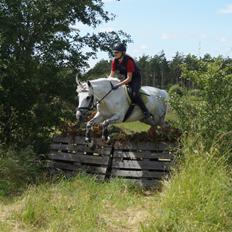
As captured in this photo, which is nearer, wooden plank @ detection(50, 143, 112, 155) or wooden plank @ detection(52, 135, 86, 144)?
wooden plank @ detection(50, 143, 112, 155)

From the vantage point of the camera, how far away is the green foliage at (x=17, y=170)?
894 cm

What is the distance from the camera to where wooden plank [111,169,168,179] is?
8.83m

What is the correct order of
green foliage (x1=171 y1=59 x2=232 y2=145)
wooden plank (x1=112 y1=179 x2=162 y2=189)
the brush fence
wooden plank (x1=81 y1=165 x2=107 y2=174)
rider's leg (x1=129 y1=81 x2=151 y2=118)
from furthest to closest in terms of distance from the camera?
rider's leg (x1=129 y1=81 x2=151 y2=118) < wooden plank (x1=81 y1=165 x2=107 y2=174) < the brush fence < wooden plank (x1=112 y1=179 x2=162 y2=189) < green foliage (x1=171 y1=59 x2=232 y2=145)

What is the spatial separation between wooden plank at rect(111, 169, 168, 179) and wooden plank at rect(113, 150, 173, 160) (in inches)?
10.7

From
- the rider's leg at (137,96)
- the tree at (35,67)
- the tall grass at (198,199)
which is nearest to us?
the tall grass at (198,199)

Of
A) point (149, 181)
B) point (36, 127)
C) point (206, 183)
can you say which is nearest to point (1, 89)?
point (36, 127)

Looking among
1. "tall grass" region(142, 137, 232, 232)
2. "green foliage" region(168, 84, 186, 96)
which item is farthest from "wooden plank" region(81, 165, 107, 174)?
"tall grass" region(142, 137, 232, 232)

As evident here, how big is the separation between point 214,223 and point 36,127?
20.3 ft

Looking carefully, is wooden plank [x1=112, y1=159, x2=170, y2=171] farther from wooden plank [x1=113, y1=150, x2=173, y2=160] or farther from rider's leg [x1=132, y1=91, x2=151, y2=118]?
rider's leg [x1=132, y1=91, x2=151, y2=118]

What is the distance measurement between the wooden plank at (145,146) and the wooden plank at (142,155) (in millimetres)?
74

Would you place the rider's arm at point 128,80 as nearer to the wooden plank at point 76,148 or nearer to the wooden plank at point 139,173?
the wooden plank at point 76,148

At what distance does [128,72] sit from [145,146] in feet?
4.94

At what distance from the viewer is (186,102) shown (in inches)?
337

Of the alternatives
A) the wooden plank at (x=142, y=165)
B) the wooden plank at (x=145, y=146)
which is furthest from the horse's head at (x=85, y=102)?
the wooden plank at (x=142, y=165)
